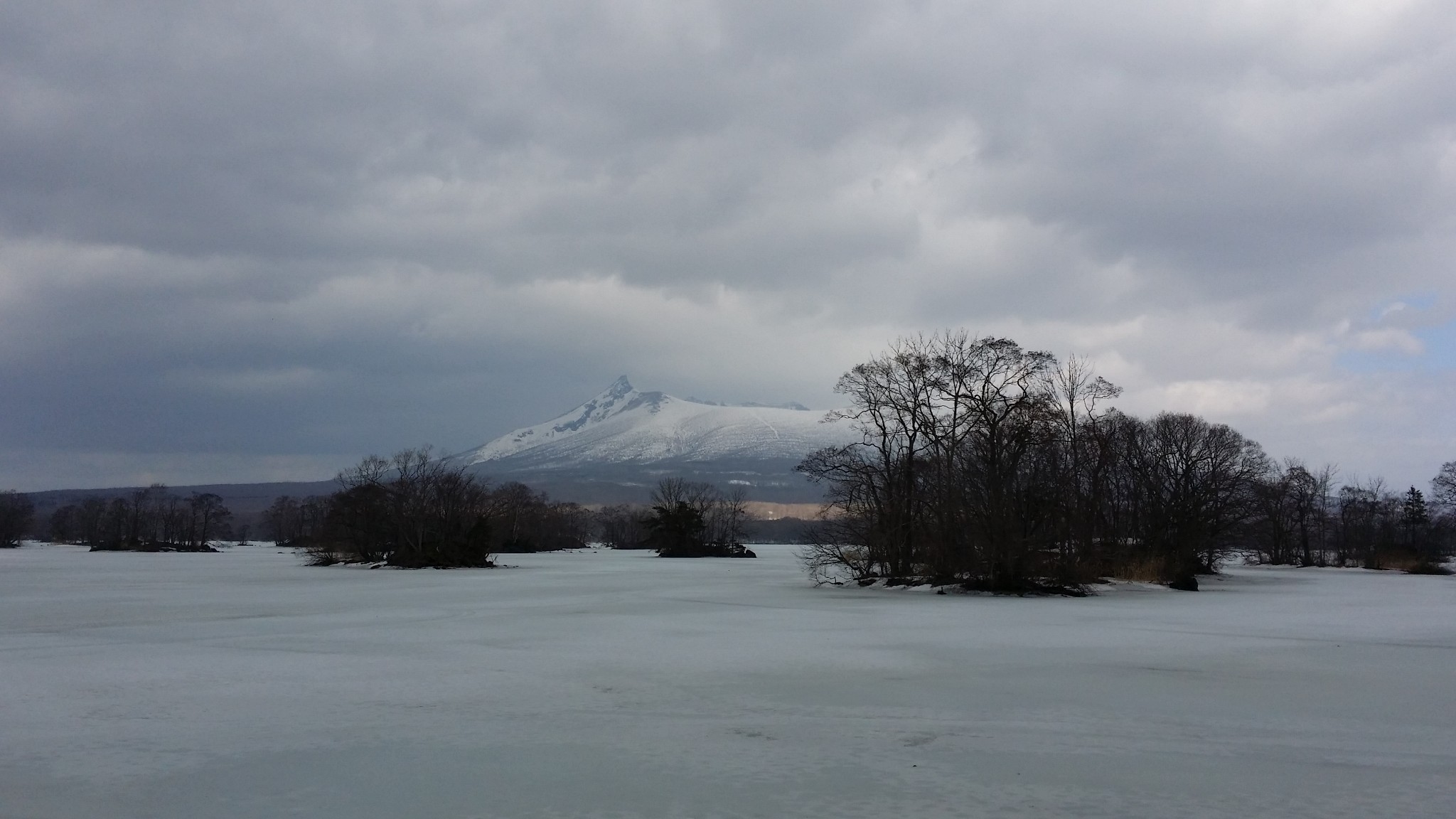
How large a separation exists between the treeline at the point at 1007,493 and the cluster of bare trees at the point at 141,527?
98.3 m

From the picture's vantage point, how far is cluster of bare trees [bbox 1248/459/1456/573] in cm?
7204

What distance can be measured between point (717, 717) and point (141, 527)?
160 m

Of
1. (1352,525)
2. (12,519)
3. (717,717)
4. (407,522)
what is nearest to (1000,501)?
(717,717)

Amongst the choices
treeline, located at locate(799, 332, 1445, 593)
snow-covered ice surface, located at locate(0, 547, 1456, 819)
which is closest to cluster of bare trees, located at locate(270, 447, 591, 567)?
treeline, located at locate(799, 332, 1445, 593)

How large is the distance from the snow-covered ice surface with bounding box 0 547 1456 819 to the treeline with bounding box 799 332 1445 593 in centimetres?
1100

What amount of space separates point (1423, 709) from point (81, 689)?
51.1ft

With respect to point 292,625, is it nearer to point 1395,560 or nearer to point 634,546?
point 1395,560

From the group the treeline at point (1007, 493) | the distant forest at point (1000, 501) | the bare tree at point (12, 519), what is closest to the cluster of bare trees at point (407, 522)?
the distant forest at point (1000, 501)

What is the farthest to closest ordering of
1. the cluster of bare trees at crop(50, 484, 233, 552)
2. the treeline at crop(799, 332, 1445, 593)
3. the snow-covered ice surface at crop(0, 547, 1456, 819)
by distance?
the cluster of bare trees at crop(50, 484, 233, 552) → the treeline at crop(799, 332, 1445, 593) → the snow-covered ice surface at crop(0, 547, 1456, 819)

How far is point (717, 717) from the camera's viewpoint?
9.38m

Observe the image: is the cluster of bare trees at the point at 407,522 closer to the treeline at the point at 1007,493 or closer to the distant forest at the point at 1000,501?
the distant forest at the point at 1000,501

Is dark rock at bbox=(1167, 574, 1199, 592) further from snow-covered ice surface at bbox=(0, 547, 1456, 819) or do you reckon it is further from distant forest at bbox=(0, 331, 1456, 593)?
snow-covered ice surface at bbox=(0, 547, 1456, 819)

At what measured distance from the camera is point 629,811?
6137 millimetres

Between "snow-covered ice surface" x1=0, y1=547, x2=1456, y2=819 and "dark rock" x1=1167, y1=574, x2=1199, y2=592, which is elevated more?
"snow-covered ice surface" x1=0, y1=547, x2=1456, y2=819
